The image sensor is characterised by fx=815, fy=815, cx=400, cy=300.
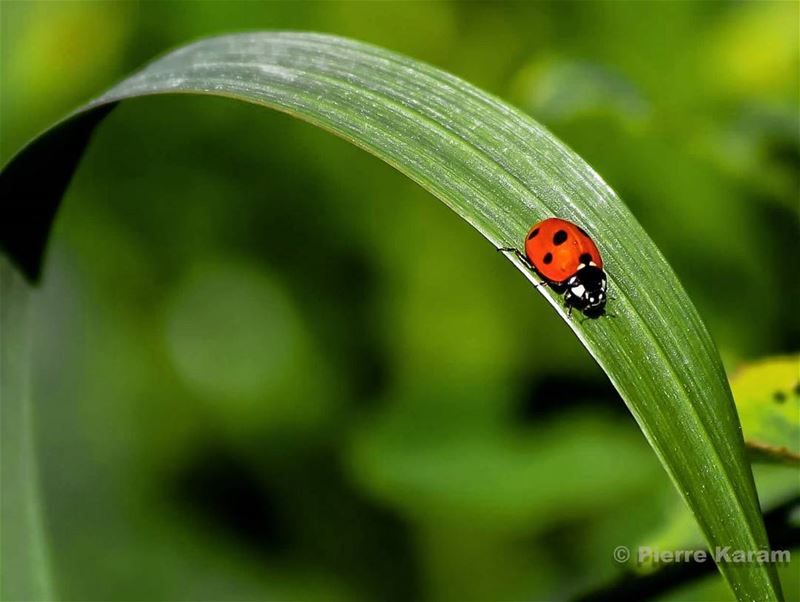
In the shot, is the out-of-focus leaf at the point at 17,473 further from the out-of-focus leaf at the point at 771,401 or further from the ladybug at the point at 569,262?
the out-of-focus leaf at the point at 771,401

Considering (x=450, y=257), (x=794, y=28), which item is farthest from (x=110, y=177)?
(x=794, y=28)

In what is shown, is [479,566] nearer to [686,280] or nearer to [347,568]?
[347,568]

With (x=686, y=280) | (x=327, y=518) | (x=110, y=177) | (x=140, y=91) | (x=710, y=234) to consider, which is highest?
(x=110, y=177)

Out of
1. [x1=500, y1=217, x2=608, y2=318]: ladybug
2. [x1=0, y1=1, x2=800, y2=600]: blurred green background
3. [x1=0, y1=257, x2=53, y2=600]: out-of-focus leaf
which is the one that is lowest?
[x1=0, y1=257, x2=53, y2=600]: out-of-focus leaf

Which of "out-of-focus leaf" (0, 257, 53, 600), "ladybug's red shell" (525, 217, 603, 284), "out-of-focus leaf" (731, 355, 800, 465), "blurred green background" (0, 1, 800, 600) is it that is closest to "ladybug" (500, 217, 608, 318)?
"ladybug's red shell" (525, 217, 603, 284)

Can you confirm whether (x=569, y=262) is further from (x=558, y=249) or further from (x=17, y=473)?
(x=17, y=473)

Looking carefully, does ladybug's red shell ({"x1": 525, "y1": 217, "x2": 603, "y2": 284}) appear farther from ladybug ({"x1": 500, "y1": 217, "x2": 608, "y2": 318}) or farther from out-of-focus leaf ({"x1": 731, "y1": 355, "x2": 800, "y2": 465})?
out-of-focus leaf ({"x1": 731, "y1": 355, "x2": 800, "y2": 465})
